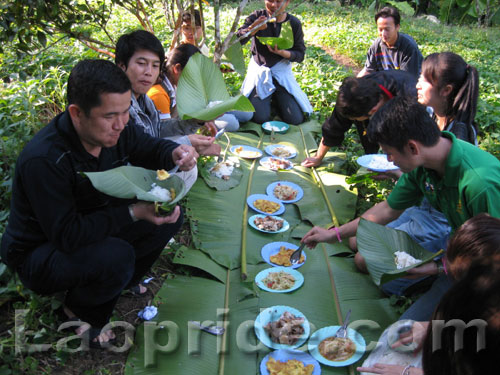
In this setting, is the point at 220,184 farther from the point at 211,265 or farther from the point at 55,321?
the point at 55,321

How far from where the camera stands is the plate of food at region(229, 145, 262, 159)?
13.3 feet

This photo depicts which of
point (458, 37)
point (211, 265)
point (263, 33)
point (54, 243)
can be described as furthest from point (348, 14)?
point (54, 243)

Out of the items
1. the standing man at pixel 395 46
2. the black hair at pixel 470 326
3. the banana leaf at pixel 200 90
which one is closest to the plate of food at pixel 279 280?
the banana leaf at pixel 200 90

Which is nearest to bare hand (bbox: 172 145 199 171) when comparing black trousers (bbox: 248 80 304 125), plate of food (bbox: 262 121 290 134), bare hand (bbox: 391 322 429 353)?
bare hand (bbox: 391 322 429 353)

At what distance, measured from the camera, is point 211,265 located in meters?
2.62

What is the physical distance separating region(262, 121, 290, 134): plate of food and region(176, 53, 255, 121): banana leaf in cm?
193

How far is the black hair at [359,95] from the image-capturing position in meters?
3.01

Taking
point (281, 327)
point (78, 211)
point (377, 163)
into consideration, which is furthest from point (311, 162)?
point (78, 211)

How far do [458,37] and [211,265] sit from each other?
1048 centimetres

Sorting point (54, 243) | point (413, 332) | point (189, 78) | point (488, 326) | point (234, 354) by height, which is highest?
point (189, 78)

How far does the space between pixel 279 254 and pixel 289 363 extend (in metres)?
0.87

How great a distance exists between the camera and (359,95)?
119 inches

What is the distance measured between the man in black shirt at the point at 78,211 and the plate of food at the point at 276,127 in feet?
9.63

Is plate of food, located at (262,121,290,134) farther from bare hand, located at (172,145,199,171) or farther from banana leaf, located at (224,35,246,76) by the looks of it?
bare hand, located at (172,145,199,171)
